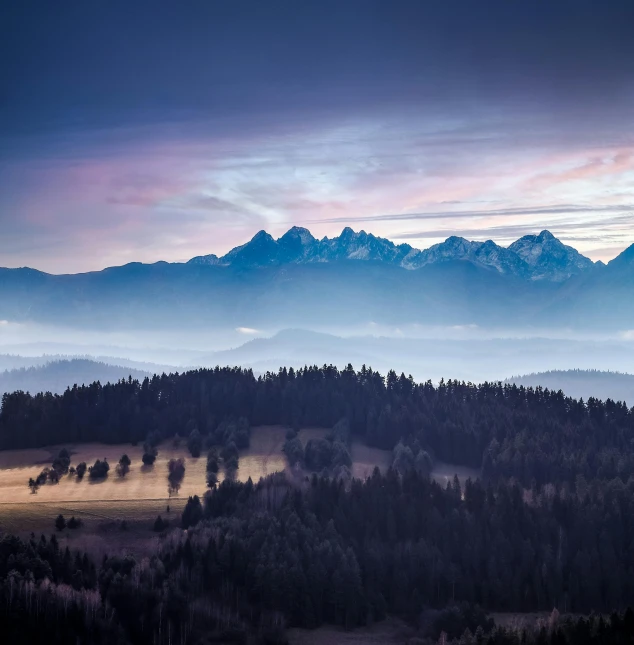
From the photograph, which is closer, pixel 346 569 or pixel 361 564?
pixel 346 569

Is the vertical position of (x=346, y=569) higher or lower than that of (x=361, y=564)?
higher

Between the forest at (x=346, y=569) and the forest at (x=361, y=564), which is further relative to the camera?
the forest at (x=361, y=564)

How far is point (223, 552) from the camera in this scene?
11531 cm

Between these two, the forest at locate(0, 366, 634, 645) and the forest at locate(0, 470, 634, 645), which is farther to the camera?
the forest at locate(0, 366, 634, 645)

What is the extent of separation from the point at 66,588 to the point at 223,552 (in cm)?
2307

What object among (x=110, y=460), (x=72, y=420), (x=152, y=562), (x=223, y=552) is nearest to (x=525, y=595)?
(x=223, y=552)

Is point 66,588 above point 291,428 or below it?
below

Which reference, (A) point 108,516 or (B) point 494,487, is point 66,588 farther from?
(B) point 494,487

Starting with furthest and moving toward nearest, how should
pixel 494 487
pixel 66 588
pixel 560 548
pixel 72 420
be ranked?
1. pixel 72 420
2. pixel 494 487
3. pixel 560 548
4. pixel 66 588

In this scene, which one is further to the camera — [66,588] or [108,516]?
[108,516]

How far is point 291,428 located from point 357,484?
54.3 m

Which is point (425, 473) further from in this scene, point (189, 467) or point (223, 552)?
point (223, 552)

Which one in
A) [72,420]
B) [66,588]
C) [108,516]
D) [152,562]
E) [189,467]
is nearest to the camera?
[66,588]

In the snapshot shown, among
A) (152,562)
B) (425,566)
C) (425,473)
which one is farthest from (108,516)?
(425,473)
